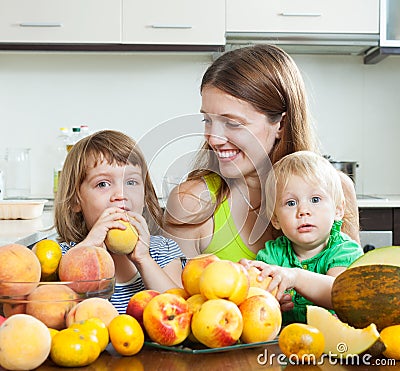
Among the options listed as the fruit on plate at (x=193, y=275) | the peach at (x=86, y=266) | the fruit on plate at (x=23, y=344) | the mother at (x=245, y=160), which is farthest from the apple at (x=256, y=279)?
the mother at (x=245, y=160)

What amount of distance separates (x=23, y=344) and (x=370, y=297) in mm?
397

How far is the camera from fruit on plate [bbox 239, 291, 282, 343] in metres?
0.82

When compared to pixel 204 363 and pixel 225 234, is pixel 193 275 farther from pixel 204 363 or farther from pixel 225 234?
pixel 225 234

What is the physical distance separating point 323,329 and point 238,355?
0.33 feet

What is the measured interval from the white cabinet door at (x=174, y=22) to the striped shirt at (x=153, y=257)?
5.49 feet

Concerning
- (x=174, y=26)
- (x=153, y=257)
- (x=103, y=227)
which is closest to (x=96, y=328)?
(x=103, y=227)

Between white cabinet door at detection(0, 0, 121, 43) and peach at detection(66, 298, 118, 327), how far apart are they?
2.41 metres

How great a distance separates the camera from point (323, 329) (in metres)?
0.81

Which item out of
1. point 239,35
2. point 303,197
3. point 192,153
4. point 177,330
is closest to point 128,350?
point 177,330

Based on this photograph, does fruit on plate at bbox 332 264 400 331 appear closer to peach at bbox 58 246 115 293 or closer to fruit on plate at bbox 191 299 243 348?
fruit on plate at bbox 191 299 243 348

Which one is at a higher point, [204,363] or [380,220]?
[204,363]

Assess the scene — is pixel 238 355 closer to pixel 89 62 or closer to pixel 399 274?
pixel 399 274

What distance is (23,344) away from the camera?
0.74 meters

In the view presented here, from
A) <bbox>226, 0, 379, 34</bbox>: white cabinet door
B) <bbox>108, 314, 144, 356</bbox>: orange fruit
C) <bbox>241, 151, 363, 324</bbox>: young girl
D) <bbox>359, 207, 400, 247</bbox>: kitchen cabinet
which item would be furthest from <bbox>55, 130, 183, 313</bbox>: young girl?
<bbox>226, 0, 379, 34</bbox>: white cabinet door
